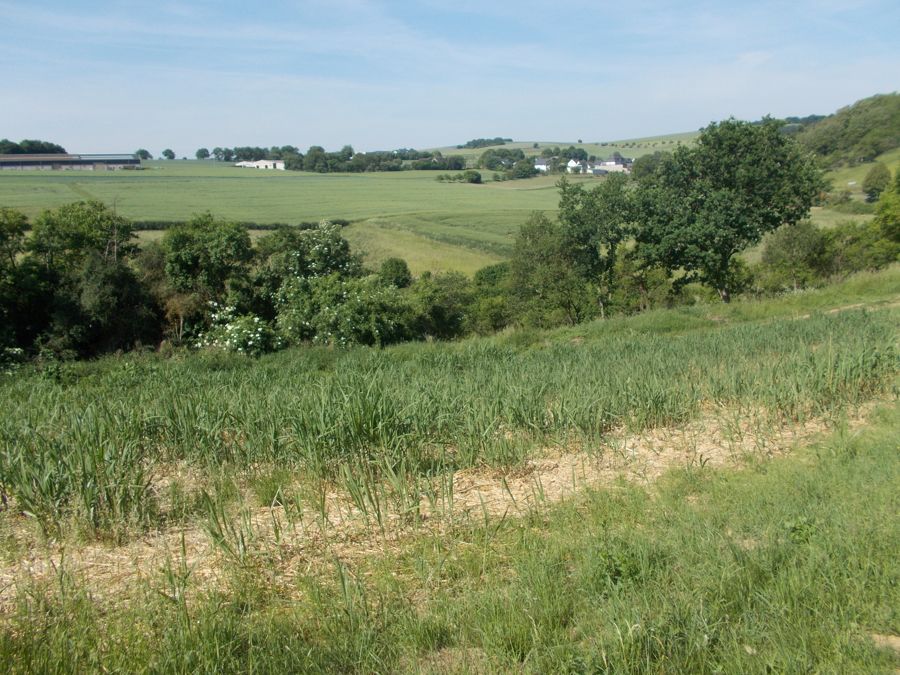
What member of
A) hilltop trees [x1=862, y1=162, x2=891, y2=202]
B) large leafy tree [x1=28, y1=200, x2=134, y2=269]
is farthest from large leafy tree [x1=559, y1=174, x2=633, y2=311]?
hilltop trees [x1=862, y1=162, x2=891, y2=202]

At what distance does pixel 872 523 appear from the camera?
420 cm

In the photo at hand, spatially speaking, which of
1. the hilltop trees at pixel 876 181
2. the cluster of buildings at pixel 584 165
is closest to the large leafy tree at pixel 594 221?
the hilltop trees at pixel 876 181

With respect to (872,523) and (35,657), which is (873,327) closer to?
(872,523)

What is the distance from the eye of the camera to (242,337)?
66.4 ft

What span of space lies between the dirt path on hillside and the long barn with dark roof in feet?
265

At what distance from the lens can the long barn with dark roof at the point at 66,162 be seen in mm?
72750

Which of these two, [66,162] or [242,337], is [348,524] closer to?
[242,337]

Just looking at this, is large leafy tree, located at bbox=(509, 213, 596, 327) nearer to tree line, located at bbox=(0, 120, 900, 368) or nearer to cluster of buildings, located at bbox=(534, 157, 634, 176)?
tree line, located at bbox=(0, 120, 900, 368)

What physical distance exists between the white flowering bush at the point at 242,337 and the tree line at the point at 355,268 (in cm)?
6

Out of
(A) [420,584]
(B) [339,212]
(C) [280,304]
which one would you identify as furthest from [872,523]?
(B) [339,212]

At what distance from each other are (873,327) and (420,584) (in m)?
10.7

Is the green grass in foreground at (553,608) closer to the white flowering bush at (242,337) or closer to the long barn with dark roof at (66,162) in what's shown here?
the white flowering bush at (242,337)

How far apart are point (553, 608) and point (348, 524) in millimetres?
2026

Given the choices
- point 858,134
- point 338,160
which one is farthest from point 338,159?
point 858,134
